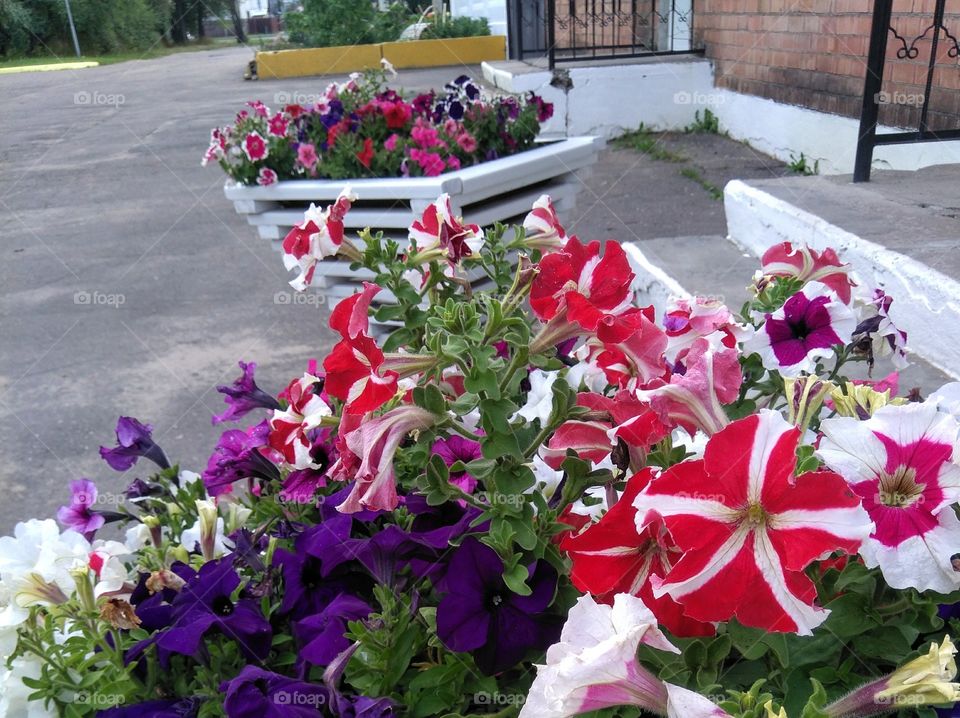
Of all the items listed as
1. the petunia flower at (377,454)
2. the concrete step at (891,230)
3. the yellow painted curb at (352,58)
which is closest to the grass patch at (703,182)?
the concrete step at (891,230)

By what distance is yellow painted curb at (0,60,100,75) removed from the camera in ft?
54.1

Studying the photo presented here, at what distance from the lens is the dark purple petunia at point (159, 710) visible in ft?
3.10

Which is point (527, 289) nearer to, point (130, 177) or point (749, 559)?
point (749, 559)

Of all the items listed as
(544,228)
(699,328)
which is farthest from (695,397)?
(544,228)

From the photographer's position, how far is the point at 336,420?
3.61ft

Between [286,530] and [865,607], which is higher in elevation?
[865,607]

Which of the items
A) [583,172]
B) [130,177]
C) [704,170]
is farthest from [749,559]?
[130,177]

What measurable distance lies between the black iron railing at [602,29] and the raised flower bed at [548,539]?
6.02 m

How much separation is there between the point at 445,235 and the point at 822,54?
4.86m

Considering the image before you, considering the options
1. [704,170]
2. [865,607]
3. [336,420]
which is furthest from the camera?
[704,170]

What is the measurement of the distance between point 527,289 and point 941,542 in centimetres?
52

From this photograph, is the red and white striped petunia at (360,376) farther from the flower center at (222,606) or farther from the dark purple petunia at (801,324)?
the dark purple petunia at (801,324)

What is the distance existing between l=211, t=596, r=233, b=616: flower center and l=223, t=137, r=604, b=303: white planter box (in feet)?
7.14

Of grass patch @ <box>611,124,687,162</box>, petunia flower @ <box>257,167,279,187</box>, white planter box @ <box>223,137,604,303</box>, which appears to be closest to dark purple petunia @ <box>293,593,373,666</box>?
white planter box @ <box>223,137,604,303</box>
